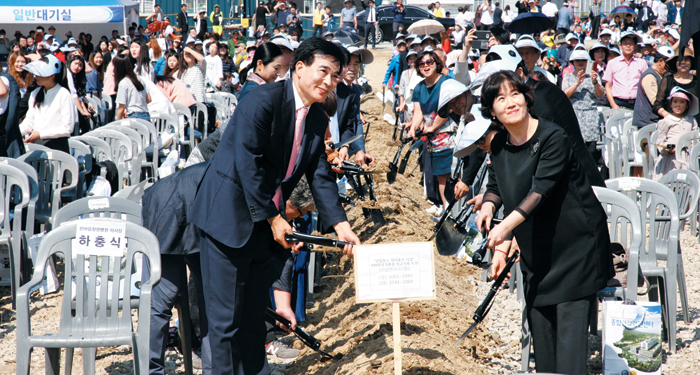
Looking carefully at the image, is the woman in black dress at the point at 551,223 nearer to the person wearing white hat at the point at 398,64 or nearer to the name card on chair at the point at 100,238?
the name card on chair at the point at 100,238

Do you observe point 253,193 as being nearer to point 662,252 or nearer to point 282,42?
point 282,42

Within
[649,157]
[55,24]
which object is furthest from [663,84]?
[55,24]

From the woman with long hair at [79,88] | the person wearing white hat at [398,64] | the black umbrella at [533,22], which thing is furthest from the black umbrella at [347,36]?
the woman with long hair at [79,88]

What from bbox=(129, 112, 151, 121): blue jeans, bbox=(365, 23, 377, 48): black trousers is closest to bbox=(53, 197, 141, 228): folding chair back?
bbox=(129, 112, 151, 121): blue jeans

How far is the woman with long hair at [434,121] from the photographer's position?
20.5 feet

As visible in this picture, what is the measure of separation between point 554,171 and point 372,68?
70.4 ft

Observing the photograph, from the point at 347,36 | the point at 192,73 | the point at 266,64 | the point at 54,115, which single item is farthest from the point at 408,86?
the point at 347,36

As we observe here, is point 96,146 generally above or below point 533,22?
below

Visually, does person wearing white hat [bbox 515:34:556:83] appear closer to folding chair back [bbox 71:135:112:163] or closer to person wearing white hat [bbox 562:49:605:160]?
person wearing white hat [bbox 562:49:605:160]

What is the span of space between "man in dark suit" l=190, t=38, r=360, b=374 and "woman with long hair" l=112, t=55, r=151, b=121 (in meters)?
5.86

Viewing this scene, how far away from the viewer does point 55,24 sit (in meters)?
20.6

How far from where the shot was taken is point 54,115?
241 inches

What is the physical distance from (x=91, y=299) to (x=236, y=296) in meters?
0.96

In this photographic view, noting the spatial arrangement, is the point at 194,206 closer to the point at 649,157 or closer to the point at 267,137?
the point at 267,137
